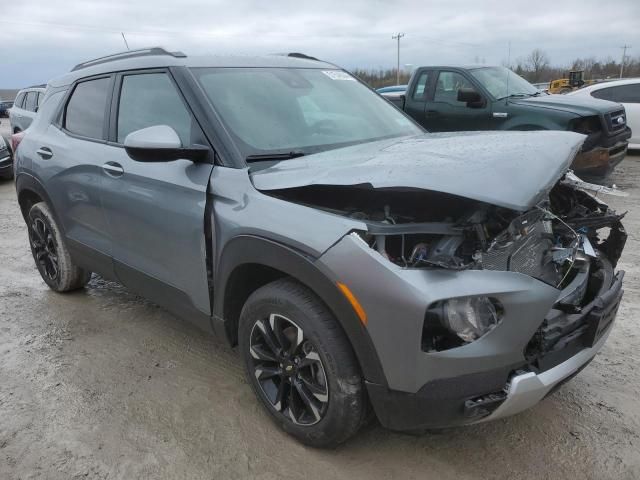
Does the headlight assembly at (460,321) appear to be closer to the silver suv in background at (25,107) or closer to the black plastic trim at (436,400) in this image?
the black plastic trim at (436,400)

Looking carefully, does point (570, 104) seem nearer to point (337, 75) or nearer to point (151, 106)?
point (337, 75)

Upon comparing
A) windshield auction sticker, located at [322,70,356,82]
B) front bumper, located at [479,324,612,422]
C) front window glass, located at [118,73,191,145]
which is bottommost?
front bumper, located at [479,324,612,422]

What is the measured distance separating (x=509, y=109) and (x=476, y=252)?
6164mm

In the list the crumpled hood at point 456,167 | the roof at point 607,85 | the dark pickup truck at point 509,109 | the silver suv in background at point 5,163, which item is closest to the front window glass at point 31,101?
the silver suv in background at point 5,163

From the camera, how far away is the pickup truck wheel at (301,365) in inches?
86.9

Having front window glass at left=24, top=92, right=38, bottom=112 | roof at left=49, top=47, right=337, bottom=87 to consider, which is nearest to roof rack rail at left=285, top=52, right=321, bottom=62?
roof at left=49, top=47, right=337, bottom=87

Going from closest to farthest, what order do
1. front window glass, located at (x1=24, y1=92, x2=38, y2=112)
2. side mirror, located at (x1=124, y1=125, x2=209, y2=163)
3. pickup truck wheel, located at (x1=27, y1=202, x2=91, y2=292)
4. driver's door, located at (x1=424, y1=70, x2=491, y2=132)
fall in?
side mirror, located at (x1=124, y1=125, x2=209, y2=163) → pickup truck wheel, located at (x1=27, y1=202, x2=91, y2=292) → driver's door, located at (x1=424, y1=70, x2=491, y2=132) → front window glass, located at (x1=24, y1=92, x2=38, y2=112)

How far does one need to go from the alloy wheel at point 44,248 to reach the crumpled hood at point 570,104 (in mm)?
6238

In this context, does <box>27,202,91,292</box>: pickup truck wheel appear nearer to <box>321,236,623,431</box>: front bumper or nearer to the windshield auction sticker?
the windshield auction sticker

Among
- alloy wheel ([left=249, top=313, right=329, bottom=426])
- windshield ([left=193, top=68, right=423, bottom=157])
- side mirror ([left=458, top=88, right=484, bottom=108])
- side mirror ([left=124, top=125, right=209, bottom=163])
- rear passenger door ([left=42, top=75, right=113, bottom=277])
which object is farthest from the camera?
side mirror ([left=458, top=88, right=484, bottom=108])

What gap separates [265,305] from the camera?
2445 mm

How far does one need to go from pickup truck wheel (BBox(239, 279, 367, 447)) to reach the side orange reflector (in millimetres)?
195

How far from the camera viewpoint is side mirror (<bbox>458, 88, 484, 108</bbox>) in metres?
7.75

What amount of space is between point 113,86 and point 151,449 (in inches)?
89.2
